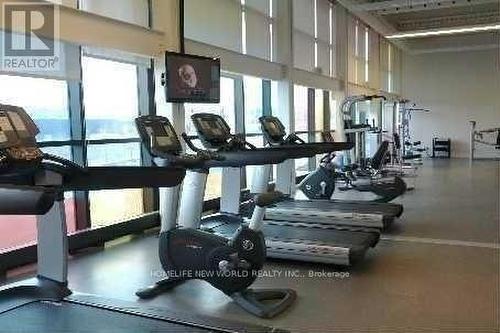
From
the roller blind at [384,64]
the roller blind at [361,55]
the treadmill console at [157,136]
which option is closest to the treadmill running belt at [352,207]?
the treadmill console at [157,136]

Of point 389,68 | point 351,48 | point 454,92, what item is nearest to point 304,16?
point 351,48

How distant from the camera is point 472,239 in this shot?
17.1 ft

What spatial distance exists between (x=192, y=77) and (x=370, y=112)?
31.3 feet

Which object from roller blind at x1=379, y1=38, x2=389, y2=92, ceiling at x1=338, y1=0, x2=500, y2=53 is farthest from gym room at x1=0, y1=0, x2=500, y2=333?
roller blind at x1=379, y1=38, x2=389, y2=92

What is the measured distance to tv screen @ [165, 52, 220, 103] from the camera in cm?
534

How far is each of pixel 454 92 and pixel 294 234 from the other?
1361 centimetres

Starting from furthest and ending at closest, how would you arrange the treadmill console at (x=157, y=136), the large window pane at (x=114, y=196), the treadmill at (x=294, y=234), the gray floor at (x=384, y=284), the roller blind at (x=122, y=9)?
1. the large window pane at (x=114, y=196)
2. the roller blind at (x=122, y=9)
3. the treadmill at (x=294, y=234)
4. the treadmill console at (x=157, y=136)
5. the gray floor at (x=384, y=284)

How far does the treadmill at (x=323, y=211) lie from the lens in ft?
17.9

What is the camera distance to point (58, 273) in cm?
295

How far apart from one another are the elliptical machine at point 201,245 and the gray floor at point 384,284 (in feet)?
0.38

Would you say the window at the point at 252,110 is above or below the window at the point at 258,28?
below

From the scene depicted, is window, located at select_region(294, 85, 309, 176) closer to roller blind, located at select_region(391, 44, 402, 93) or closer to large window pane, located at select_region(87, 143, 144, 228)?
large window pane, located at select_region(87, 143, 144, 228)

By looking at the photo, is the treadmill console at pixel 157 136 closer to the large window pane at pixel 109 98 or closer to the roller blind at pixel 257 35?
the large window pane at pixel 109 98

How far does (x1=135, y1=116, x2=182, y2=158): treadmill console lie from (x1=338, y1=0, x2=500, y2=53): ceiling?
7.60m
